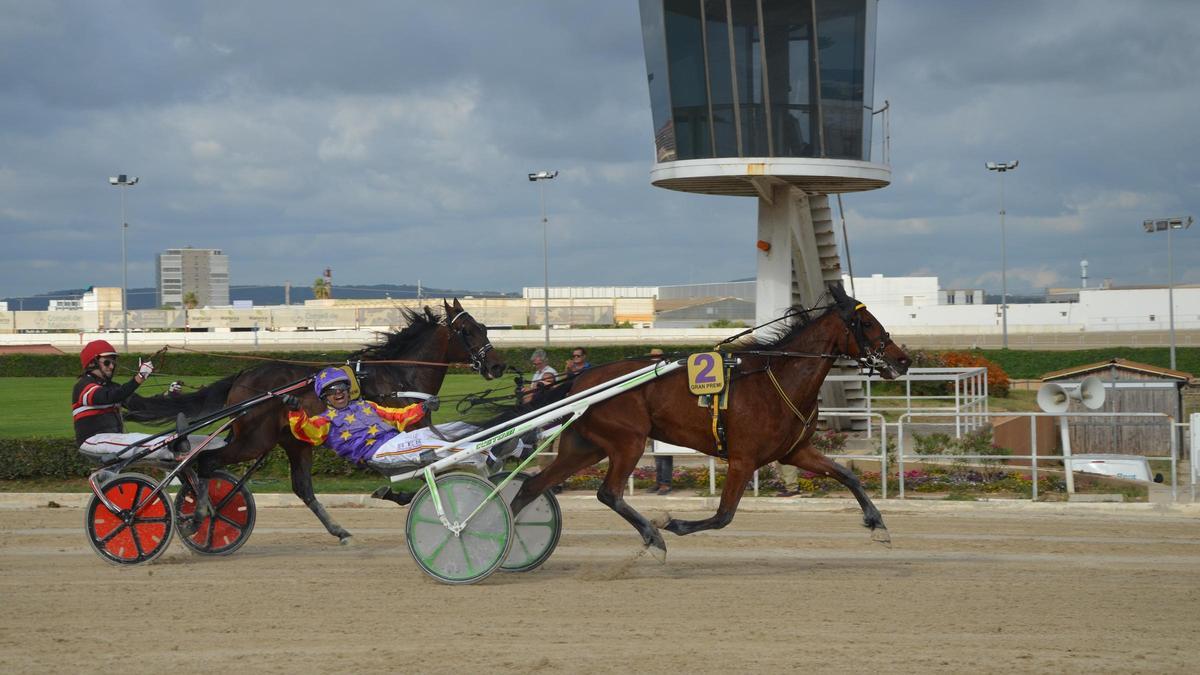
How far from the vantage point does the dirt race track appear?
5.99 metres

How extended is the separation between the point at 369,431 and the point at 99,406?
2246mm

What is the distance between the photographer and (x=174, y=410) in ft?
32.0

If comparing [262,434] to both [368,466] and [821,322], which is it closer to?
[368,466]

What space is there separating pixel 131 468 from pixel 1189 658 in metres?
7.56

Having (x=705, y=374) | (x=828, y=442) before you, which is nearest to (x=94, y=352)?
(x=705, y=374)

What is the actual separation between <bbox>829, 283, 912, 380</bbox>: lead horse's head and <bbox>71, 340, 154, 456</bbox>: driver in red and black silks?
4.96m

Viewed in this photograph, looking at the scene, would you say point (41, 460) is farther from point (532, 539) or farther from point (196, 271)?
point (196, 271)

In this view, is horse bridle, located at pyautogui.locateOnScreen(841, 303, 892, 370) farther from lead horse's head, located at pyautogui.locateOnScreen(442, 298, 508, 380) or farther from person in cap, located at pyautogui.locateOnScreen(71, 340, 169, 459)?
person in cap, located at pyautogui.locateOnScreen(71, 340, 169, 459)

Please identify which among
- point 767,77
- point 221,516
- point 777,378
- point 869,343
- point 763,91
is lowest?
point 221,516

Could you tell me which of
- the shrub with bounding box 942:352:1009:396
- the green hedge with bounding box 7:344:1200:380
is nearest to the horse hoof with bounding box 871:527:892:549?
the shrub with bounding box 942:352:1009:396

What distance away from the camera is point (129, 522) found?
8695 millimetres

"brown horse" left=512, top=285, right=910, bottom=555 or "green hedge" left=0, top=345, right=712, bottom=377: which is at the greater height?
"green hedge" left=0, top=345, right=712, bottom=377

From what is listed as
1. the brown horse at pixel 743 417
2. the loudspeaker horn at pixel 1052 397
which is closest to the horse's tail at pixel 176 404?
the brown horse at pixel 743 417

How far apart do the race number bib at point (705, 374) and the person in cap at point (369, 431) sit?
1464mm
